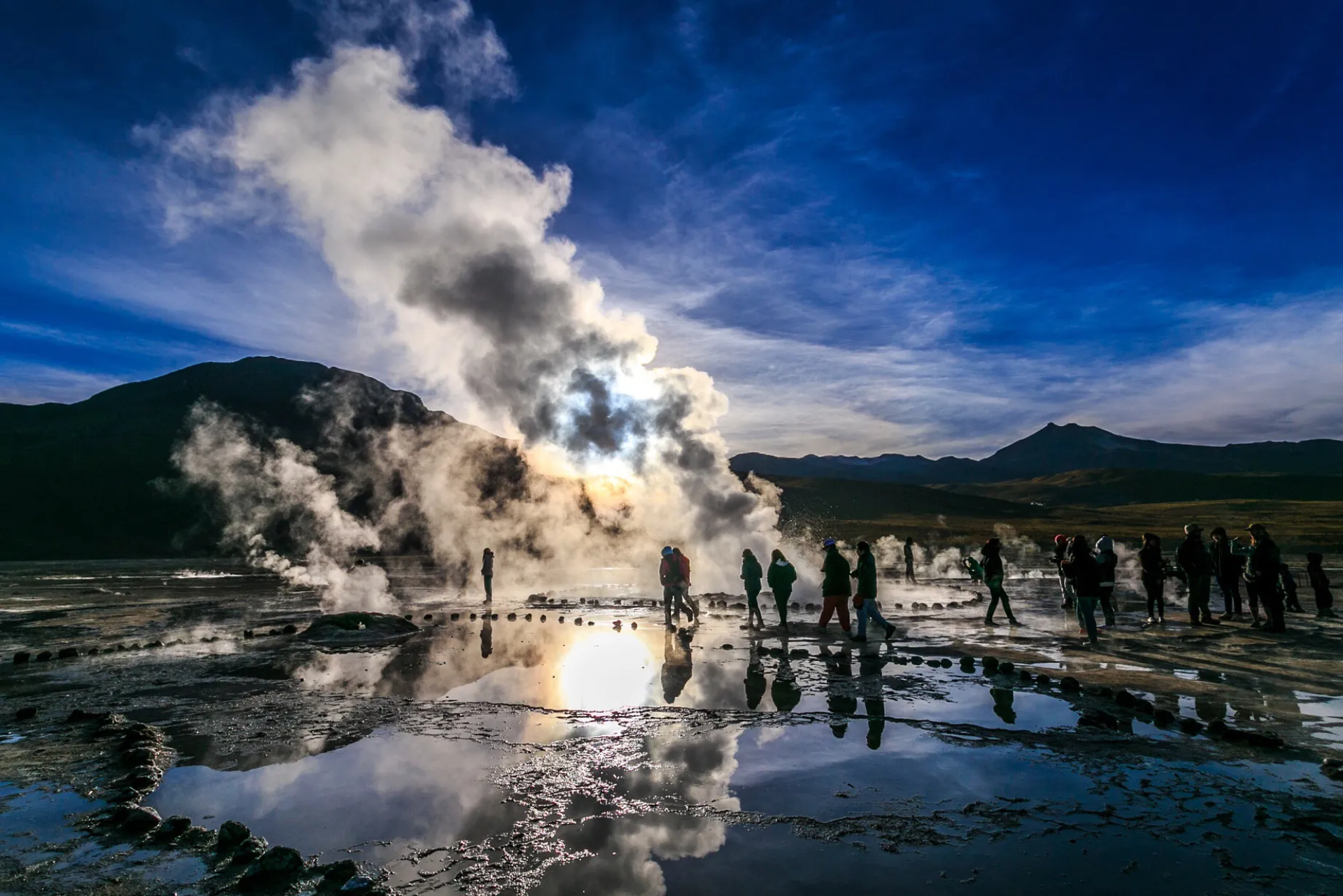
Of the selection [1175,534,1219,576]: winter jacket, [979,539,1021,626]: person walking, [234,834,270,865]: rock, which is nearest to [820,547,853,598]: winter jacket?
[979,539,1021,626]: person walking

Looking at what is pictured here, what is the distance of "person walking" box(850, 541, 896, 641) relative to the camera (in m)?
15.4

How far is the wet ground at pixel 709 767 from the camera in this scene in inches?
208

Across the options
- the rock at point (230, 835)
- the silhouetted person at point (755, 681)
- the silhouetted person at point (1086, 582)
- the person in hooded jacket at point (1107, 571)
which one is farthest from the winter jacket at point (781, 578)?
the rock at point (230, 835)

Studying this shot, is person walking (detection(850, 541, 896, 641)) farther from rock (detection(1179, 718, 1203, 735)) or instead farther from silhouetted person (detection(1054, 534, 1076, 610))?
rock (detection(1179, 718, 1203, 735))

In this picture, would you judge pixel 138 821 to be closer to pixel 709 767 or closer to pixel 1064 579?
pixel 709 767

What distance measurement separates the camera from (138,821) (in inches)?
246

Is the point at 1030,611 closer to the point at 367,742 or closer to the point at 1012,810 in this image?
the point at 1012,810

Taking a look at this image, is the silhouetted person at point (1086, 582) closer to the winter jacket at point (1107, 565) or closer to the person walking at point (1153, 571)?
the winter jacket at point (1107, 565)

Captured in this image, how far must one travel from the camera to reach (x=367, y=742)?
8773mm

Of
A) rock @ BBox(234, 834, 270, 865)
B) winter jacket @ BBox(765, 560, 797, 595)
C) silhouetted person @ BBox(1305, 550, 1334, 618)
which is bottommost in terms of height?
rock @ BBox(234, 834, 270, 865)

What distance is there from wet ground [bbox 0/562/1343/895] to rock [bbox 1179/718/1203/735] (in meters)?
0.03

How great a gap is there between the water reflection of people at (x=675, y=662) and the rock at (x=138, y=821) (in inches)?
239

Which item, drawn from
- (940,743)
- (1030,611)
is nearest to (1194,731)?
(940,743)

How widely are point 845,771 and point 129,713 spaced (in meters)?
10.2
